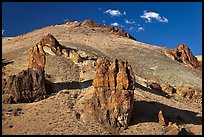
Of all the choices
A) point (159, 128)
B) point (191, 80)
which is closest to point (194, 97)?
point (191, 80)

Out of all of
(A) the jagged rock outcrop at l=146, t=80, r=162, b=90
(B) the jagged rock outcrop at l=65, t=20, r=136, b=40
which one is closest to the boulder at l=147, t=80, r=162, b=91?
(A) the jagged rock outcrop at l=146, t=80, r=162, b=90

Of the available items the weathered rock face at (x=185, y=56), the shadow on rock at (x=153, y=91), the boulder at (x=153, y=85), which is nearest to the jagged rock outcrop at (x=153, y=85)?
the boulder at (x=153, y=85)

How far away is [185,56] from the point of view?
74.8 m

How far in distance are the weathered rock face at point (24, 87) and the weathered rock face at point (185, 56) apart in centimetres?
4198

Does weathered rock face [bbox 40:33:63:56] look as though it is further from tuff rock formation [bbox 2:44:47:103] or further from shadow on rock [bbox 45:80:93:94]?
tuff rock formation [bbox 2:44:47:103]

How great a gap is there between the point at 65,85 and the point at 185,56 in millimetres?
40417

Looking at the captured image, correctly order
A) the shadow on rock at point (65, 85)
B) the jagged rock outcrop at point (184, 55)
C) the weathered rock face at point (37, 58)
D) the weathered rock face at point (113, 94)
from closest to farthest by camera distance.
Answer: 1. the weathered rock face at point (113, 94)
2. the shadow on rock at point (65, 85)
3. the weathered rock face at point (37, 58)
4. the jagged rock outcrop at point (184, 55)

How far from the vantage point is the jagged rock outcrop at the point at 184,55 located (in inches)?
2868

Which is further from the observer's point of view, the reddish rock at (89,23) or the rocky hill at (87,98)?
the reddish rock at (89,23)

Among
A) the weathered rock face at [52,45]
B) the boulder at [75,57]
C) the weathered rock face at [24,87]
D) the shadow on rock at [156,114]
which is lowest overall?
the shadow on rock at [156,114]

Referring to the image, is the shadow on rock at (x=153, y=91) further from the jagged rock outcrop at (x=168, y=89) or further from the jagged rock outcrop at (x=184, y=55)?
the jagged rock outcrop at (x=184, y=55)

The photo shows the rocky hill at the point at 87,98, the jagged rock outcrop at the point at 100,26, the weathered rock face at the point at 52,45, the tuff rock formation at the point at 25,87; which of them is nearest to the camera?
the rocky hill at the point at 87,98

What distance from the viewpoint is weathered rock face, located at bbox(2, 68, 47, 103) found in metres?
34.5

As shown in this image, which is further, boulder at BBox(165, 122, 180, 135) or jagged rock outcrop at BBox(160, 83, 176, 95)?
jagged rock outcrop at BBox(160, 83, 176, 95)
